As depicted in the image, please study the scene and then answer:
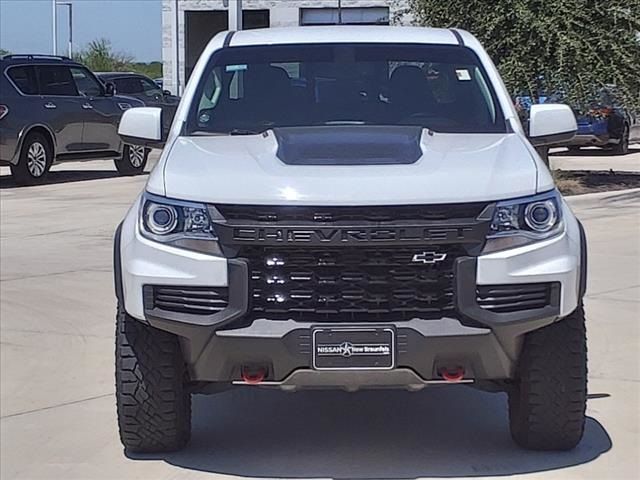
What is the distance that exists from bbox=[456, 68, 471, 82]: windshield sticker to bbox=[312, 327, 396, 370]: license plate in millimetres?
1931

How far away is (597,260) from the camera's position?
1002cm

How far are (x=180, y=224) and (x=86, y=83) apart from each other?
14418 millimetres

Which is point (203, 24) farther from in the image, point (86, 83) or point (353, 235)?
point (353, 235)

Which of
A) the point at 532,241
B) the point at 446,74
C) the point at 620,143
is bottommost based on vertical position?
the point at 620,143

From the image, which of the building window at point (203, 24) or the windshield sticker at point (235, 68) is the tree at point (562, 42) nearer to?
the windshield sticker at point (235, 68)

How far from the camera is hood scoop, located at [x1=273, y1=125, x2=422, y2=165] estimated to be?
4.72 m

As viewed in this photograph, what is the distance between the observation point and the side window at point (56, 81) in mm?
17312

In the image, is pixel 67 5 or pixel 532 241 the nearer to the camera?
pixel 532 241

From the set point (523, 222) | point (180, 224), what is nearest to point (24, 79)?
point (180, 224)

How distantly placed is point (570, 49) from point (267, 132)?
35.4ft

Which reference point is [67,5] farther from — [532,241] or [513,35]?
[532,241]

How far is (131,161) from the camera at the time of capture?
18875mm

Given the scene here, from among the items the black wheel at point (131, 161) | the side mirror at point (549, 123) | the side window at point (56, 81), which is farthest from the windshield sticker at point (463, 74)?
the black wheel at point (131, 161)

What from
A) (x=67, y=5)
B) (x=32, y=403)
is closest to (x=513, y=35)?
(x=32, y=403)
